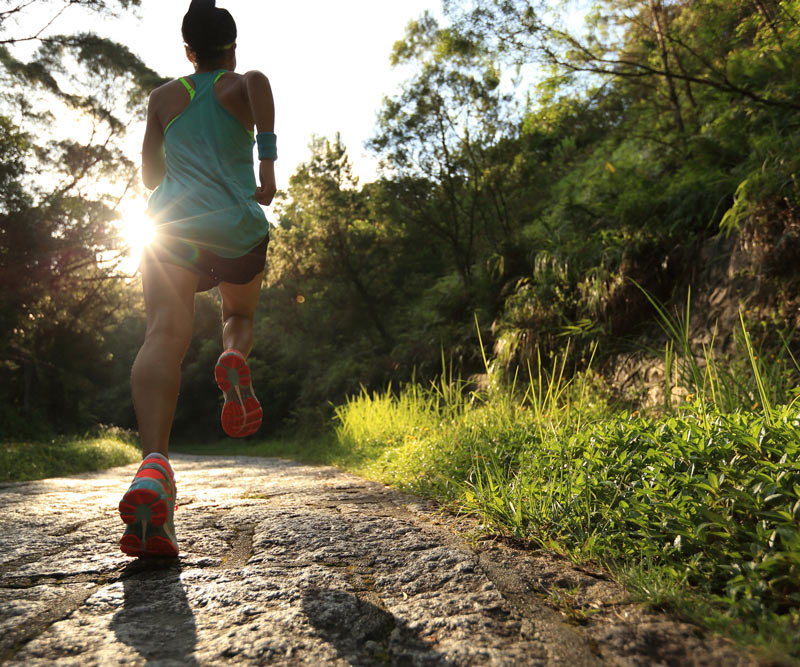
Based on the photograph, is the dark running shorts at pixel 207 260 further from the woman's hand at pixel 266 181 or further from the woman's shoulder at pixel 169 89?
the woman's shoulder at pixel 169 89

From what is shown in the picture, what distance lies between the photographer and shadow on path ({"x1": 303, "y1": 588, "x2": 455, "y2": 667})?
100cm

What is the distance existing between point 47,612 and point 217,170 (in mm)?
1615

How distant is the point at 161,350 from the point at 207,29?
1497 mm

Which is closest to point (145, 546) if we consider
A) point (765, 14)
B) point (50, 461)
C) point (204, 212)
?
point (204, 212)

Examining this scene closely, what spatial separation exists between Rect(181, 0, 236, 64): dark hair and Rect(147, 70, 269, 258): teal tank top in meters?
0.15

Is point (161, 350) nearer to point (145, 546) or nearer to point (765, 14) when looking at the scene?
point (145, 546)

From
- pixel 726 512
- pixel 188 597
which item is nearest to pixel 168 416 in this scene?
pixel 188 597

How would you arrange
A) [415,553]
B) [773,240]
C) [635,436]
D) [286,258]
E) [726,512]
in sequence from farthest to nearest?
[286,258] < [773,240] < [635,436] < [415,553] < [726,512]

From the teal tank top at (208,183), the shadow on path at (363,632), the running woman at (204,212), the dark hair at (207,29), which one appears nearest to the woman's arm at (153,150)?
the running woman at (204,212)

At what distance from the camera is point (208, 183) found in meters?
2.11

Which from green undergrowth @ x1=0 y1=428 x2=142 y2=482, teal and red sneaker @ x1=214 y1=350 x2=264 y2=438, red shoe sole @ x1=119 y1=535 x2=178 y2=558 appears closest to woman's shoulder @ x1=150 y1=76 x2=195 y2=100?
teal and red sneaker @ x1=214 y1=350 x2=264 y2=438

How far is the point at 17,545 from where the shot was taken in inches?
73.3

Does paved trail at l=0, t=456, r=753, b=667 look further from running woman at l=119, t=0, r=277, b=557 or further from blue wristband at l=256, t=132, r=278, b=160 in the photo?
blue wristband at l=256, t=132, r=278, b=160

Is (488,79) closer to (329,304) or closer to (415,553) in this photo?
(329,304)
